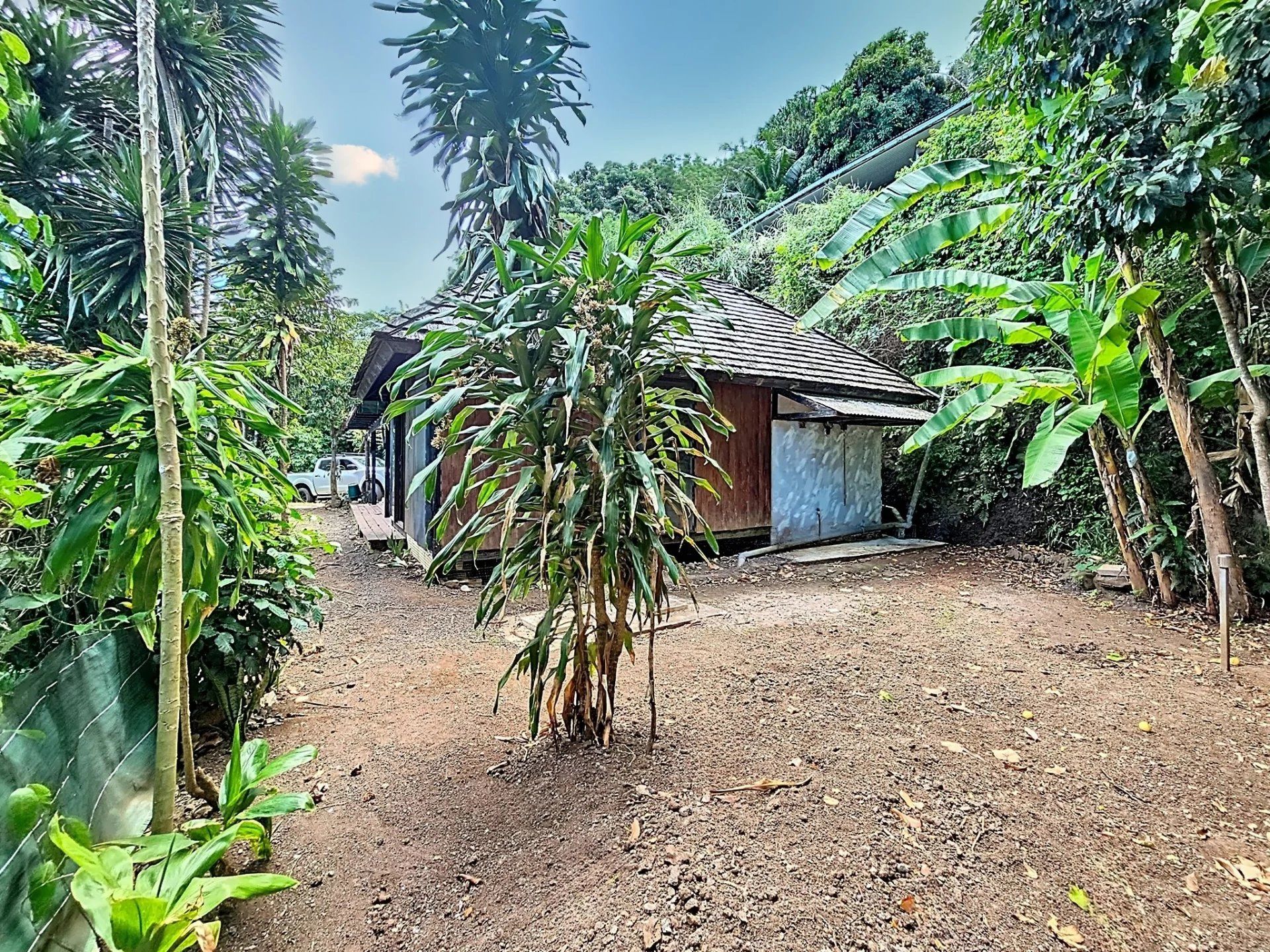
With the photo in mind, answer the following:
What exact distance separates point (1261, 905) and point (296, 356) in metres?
18.8

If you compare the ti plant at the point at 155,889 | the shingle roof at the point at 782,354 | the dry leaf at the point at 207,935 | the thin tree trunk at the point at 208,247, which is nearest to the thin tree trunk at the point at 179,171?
the thin tree trunk at the point at 208,247

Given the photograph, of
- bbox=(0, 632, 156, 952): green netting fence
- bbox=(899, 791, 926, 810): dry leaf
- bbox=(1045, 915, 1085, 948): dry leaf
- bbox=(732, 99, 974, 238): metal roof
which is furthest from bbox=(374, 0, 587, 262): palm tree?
bbox=(732, 99, 974, 238): metal roof

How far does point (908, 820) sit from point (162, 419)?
2579 millimetres

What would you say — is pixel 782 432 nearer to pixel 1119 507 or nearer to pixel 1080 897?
pixel 1119 507

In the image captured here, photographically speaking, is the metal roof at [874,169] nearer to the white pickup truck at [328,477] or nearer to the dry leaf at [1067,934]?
the dry leaf at [1067,934]

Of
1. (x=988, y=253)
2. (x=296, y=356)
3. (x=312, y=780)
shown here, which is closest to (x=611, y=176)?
(x=296, y=356)

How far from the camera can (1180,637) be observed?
408cm

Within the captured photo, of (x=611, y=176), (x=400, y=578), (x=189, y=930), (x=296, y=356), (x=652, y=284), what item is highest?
(x=611, y=176)

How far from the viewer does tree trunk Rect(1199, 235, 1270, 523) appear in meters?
3.77

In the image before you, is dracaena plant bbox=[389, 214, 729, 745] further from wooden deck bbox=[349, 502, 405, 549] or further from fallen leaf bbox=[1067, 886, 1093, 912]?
wooden deck bbox=[349, 502, 405, 549]

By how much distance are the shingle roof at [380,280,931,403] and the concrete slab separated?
228 centimetres

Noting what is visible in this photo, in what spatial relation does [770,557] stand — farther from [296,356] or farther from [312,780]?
[296,356]

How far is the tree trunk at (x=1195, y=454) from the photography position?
429cm

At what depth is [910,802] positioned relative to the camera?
209cm
